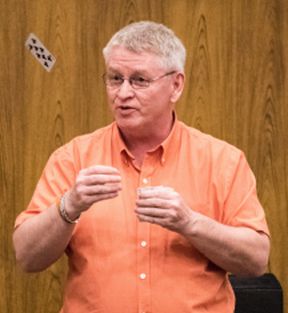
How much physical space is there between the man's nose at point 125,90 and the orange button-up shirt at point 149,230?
0.22 metres

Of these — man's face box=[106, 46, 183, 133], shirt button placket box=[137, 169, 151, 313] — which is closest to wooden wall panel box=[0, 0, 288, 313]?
man's face box=[106, 46, 183, 133]

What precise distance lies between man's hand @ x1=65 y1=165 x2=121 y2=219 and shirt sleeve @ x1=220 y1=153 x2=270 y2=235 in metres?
0.44

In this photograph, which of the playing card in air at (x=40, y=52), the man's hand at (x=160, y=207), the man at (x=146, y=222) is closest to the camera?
the man's hand at (x=160, y=207)

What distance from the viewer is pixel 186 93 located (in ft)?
13.4

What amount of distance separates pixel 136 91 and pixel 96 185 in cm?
38

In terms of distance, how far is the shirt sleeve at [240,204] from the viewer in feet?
8.54

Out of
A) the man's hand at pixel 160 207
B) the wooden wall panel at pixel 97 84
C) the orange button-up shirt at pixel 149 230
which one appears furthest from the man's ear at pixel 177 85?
the wooden wall panel at pixel 97 84

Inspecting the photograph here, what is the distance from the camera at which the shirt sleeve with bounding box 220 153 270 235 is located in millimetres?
2602

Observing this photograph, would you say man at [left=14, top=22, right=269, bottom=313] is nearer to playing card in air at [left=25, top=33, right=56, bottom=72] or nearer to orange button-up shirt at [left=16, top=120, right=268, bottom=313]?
orange button-up shirt at [left=16, top=120, right=268, bottom=313]

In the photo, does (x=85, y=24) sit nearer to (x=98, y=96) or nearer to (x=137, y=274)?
(x=98, y=96)

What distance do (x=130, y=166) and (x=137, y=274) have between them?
1.21 feet

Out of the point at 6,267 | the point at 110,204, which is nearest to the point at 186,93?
the point at 6,267

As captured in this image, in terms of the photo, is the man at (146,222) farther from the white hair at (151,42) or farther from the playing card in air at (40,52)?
the playing card in air at (40,52)

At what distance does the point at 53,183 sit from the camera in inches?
105
